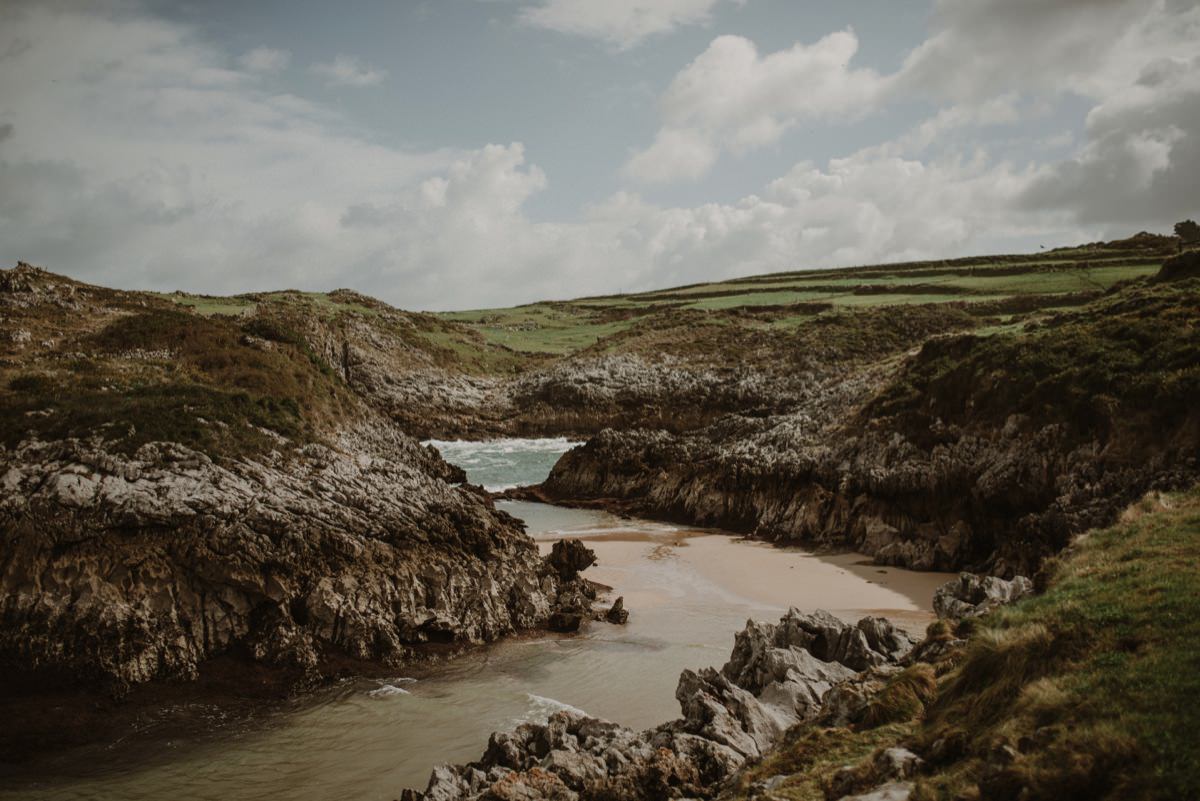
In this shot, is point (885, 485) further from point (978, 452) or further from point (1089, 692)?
point (1089, 692)

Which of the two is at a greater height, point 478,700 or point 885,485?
point 885,485

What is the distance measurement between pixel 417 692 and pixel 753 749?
8051 millimetres

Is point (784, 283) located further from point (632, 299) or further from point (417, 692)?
point (417, 692)

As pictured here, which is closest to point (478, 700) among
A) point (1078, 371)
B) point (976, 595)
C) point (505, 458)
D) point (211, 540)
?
point (211, 540)

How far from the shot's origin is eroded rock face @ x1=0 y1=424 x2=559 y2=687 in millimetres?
15398

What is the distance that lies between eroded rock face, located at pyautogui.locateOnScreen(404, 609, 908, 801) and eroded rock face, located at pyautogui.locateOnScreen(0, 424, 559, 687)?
278 inches

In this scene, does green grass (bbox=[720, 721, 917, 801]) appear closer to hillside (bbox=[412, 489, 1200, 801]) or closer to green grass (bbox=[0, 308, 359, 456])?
hillside (bbox=[412, 489, 1200, 801])

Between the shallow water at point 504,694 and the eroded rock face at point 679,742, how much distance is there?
2.33 meters

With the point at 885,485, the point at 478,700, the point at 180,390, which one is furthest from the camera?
the point at 885,485

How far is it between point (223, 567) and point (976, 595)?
51.2 feet

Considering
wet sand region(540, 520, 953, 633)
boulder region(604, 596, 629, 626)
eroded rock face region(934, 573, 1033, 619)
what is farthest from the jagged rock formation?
boulder region(604, 596, 629, 626)

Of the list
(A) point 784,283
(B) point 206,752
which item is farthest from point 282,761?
(A) point 784,283

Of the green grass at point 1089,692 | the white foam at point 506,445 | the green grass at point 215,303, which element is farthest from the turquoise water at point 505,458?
the green grass at point 1089,692

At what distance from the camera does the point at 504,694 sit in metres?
16.1
